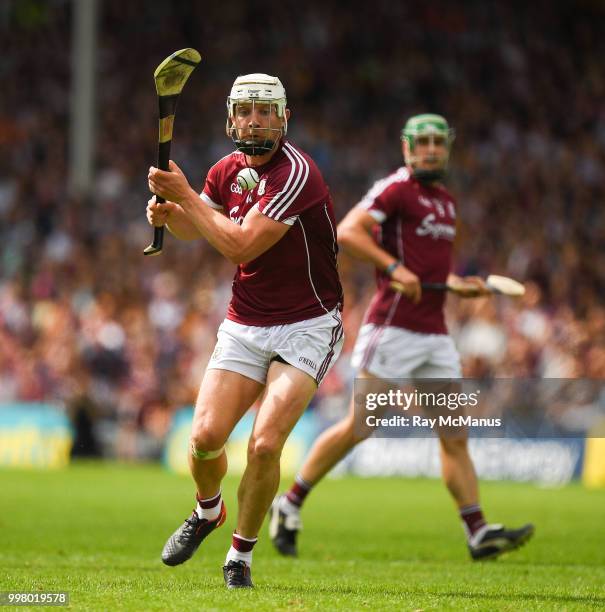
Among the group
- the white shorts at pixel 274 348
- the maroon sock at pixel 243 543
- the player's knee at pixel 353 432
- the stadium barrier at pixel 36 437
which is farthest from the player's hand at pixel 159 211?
the stadium barrier at pixel 36 437

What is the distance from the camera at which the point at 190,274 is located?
20.6 metres

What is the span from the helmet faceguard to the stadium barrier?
13203 millimetres

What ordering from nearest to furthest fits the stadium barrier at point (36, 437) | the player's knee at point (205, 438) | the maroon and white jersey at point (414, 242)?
the player's knee at point (205, 438)
the maroon and white jersey at point (414, 242)
the stadium barrier at point (36, 437)

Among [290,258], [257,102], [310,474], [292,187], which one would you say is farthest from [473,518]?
[257,102]

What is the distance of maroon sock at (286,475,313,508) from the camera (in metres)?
9.34

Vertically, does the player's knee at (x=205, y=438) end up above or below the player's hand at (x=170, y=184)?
below

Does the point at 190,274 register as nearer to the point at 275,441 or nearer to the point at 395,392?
the point at 395,392

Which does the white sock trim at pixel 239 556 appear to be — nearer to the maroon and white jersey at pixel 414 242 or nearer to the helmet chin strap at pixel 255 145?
the helmet chin strap at pixel 255 145

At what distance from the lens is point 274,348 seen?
7.07 m

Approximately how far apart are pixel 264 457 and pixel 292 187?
144cm

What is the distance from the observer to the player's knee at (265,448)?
6.78m

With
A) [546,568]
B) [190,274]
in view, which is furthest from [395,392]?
[190,274]

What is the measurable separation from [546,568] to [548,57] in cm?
1703

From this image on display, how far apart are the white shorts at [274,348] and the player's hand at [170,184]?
0.86 meters
